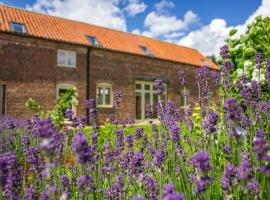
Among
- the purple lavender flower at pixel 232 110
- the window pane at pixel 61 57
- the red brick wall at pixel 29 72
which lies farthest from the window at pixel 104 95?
the purple lavender flower at pixel 232 110

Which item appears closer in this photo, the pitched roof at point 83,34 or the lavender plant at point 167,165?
the lavender plant at point 167,165

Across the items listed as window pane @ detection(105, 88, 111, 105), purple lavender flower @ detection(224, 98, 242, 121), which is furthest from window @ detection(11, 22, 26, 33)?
purple lavender flower @ detection(224, 98, 242, 121)

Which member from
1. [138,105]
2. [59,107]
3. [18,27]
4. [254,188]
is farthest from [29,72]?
[254,188]

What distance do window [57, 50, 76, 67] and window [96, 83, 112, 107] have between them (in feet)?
7.45

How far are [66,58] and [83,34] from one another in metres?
3.05

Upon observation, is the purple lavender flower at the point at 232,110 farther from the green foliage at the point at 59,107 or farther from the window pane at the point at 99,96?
the window pane at the point at 99,96

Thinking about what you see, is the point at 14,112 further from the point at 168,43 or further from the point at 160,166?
the point at 168,43

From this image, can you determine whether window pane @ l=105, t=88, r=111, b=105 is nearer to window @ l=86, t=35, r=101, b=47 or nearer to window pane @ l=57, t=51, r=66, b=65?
window @ l=86, t=35, r=101, b=47

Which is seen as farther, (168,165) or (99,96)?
(99,96)

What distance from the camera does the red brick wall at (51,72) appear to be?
1491 cm

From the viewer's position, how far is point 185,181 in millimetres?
2420

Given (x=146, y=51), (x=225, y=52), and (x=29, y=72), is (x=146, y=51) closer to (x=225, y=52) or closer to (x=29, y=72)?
(x=29, y=72)

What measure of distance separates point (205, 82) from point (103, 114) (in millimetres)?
15694

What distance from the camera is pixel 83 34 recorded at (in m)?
19.6
